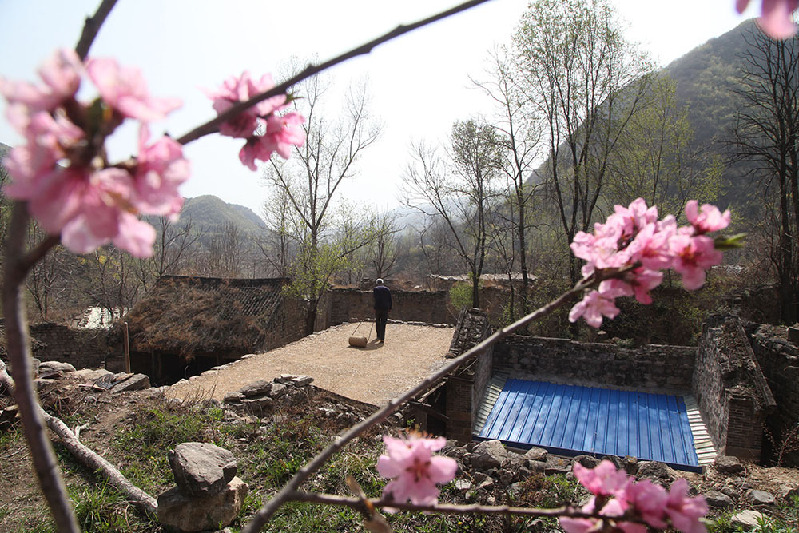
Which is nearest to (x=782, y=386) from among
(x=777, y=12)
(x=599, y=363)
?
(x=599, y=363)

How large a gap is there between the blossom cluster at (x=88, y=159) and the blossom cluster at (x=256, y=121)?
0.34 meters

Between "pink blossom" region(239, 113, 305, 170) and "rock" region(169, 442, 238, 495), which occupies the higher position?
"pink blossom" region(239, 113, 305, 170)

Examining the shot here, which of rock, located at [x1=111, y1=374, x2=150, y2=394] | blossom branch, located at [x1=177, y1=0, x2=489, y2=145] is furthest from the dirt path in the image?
blossom branch, located at [x1=177, y1=0, x2=489, y2=145]

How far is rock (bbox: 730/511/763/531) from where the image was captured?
3.51 meters

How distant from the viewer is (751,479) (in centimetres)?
540

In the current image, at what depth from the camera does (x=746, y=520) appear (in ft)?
11.8

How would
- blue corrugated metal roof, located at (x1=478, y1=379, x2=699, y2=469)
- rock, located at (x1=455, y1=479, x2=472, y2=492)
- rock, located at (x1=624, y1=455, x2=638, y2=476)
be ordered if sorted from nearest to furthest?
rock, located at (x1=455, y1=479, x2=472, y2=492) < rock, located at (x1=624, y1=455, x2=638, y2=476) < blue corrugated metal roof, located at (x1=478, y1=379, x2=699, y2=469)

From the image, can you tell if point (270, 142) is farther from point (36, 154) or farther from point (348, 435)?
point (348, 435)

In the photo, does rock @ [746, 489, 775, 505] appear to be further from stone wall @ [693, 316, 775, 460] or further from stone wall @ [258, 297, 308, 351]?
stone wall @ [258, 297, 308, 351]

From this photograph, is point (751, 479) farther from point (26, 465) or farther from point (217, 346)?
point (217, 346)

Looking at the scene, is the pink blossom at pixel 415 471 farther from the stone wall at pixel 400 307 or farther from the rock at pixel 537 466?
the stone wall at pixel 400 307

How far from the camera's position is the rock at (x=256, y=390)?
7086 mm

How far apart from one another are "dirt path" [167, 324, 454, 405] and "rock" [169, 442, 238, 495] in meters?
3.75

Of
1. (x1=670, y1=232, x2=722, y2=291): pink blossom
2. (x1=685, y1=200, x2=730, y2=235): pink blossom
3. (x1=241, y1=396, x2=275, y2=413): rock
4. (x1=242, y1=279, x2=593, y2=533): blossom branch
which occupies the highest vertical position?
(x1=685, y1=200, x2=730, y2=235): pink blossom
